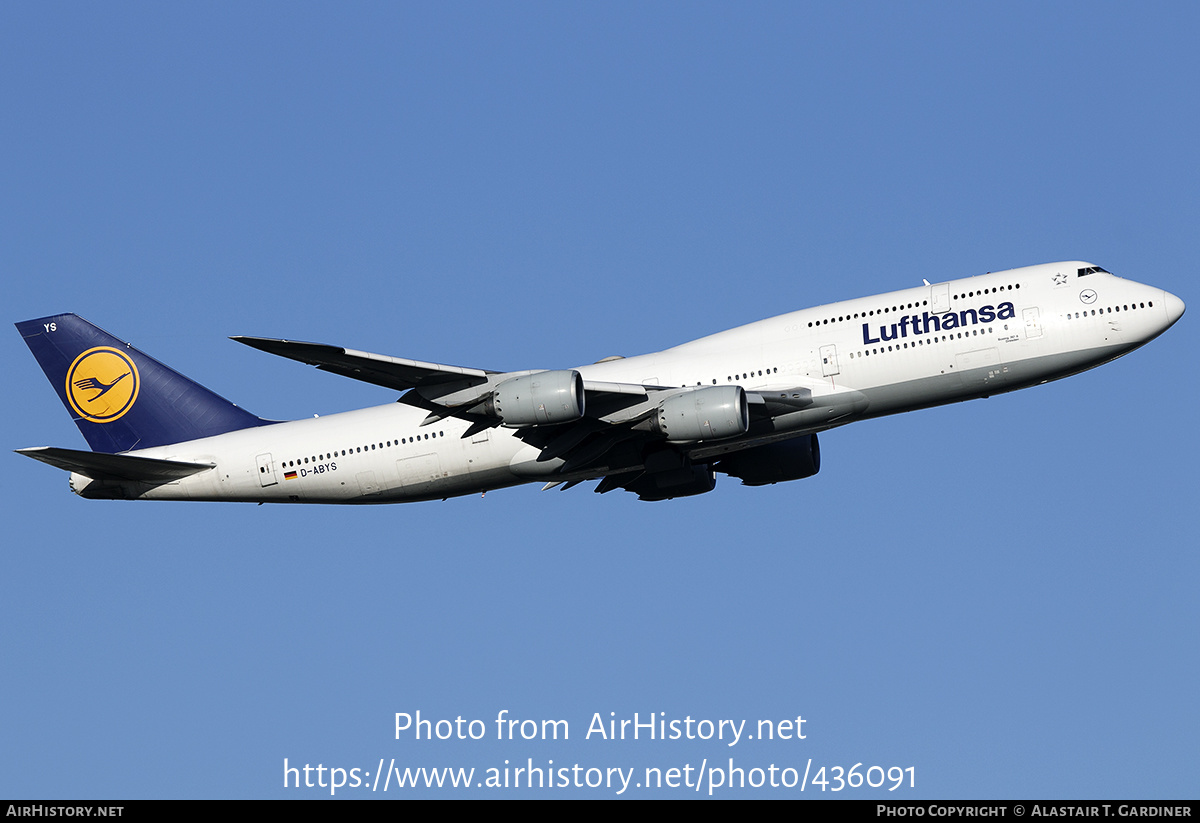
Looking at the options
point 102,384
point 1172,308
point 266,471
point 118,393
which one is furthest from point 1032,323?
point 102,384

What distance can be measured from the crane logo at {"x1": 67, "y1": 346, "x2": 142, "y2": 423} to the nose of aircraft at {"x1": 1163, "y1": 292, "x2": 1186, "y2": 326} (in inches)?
1176

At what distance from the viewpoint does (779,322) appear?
37.3 meters

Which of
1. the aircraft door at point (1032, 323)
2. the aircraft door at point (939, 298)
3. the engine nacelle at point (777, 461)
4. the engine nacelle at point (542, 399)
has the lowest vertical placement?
the engine nacelle at point (542, 399)

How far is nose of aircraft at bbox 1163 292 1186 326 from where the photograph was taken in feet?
116

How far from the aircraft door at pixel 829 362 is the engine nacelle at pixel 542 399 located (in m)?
6.56

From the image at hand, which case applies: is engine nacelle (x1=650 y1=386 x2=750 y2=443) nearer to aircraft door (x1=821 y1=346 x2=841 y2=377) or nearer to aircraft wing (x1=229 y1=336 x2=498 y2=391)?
aircraft door (x1=821 y1=346 x2=841 y2=377)

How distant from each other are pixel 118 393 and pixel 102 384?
0.63 metres

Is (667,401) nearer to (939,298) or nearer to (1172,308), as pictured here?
(939,298)

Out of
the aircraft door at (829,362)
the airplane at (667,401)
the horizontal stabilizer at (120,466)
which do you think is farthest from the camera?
the horizontal stabilizer at (120,466)

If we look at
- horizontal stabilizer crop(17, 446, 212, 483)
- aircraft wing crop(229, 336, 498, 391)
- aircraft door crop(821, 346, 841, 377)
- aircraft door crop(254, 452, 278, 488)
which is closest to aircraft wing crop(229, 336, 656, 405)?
aircraft wing crop(229, 336, 498, 391)

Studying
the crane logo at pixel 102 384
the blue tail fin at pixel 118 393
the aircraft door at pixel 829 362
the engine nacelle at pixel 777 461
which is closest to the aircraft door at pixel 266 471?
the blue tail fin at pixel 118 393

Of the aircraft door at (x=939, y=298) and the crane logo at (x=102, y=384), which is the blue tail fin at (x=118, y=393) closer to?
the crane logo at (x=102, y=384)

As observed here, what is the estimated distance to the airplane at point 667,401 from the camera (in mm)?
34594
